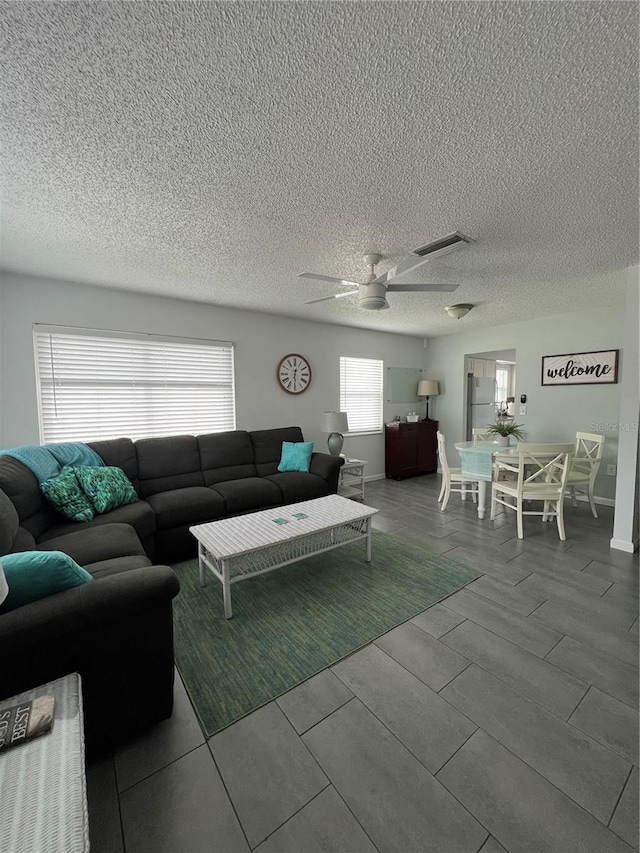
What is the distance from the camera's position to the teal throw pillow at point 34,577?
1.20 m

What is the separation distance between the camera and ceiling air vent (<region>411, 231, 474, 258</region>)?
1928mm

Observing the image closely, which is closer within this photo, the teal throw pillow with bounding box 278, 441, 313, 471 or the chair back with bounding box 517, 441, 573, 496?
the chair back with bounding box 517, 441, 573, 496

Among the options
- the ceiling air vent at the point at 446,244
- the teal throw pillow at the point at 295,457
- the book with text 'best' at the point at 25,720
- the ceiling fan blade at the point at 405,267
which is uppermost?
the ceiling air vent at the point at 446,244

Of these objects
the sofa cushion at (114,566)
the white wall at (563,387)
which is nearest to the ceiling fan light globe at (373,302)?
the sofa cushion at (114,566)

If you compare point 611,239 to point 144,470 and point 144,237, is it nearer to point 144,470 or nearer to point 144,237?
point 144,237

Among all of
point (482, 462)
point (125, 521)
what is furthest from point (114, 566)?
point (482, 462)

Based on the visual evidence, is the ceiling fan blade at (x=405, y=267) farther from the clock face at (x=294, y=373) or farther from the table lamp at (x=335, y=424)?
the clock face at (x=294, y=373)

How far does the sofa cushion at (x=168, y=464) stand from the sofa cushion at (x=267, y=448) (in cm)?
69

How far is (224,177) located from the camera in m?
1.69

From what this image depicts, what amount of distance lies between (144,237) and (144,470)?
2090 mm

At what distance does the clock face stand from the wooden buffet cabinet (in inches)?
69.6

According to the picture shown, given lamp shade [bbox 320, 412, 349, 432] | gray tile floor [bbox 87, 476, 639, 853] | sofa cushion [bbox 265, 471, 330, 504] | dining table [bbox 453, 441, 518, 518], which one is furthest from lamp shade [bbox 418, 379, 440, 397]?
gray tile floor [bbox 87, 476, 639, 853]

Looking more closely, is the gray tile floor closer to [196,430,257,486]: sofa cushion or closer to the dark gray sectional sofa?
the dark gray sectional sofa

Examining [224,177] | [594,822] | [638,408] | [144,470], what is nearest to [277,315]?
[144,470]
